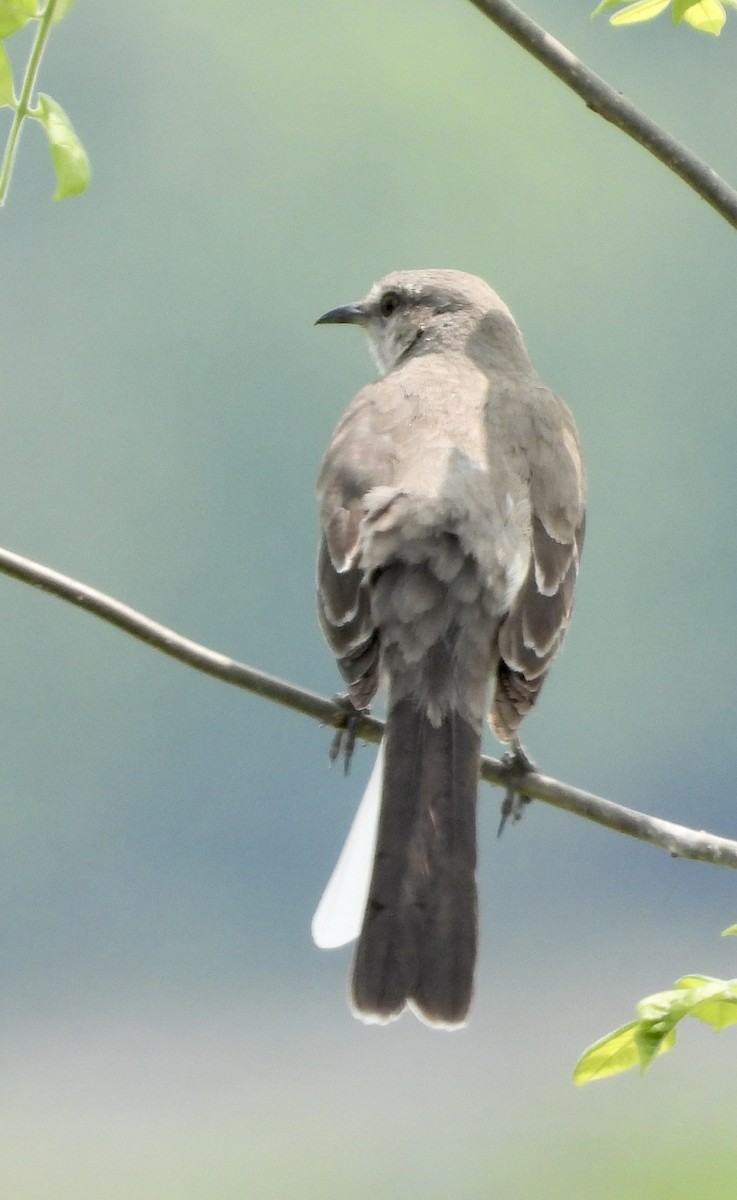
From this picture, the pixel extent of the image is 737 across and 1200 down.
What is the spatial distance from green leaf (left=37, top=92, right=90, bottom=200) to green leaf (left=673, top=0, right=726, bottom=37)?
0.92m

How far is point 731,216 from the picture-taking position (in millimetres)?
2188

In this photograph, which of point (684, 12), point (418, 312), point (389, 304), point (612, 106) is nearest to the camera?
point (684, 12)

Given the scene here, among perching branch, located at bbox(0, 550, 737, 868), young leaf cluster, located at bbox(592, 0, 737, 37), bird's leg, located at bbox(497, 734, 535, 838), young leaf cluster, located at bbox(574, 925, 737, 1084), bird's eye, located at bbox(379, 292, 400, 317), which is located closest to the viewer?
young leaf cluster, located at bbox(574, 925, 737, 1084)

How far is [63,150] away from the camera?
7.00 feet

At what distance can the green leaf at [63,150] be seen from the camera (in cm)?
212

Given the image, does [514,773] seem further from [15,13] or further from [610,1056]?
[15,13]

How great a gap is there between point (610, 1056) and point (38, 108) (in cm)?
155

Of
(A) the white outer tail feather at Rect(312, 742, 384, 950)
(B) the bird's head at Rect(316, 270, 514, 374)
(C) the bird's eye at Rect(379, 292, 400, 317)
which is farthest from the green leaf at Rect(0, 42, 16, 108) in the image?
(C) the bird's eye at Rect(379, 292, 400, 317)

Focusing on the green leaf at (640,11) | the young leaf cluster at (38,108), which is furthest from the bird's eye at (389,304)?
the young leaf cluster at (38,108)

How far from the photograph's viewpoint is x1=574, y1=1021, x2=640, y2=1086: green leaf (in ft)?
6.46

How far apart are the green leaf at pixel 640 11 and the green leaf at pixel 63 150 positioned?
0.84 m

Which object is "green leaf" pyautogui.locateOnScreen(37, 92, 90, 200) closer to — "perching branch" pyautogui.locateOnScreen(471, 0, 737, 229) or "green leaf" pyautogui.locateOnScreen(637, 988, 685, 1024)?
"perching branch" pyautogui.locateOnScreen(471, 0, 737, 229)

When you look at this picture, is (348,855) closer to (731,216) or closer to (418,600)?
(418,600)

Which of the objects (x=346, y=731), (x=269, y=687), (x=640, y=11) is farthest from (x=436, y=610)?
(x=640, y=11)
